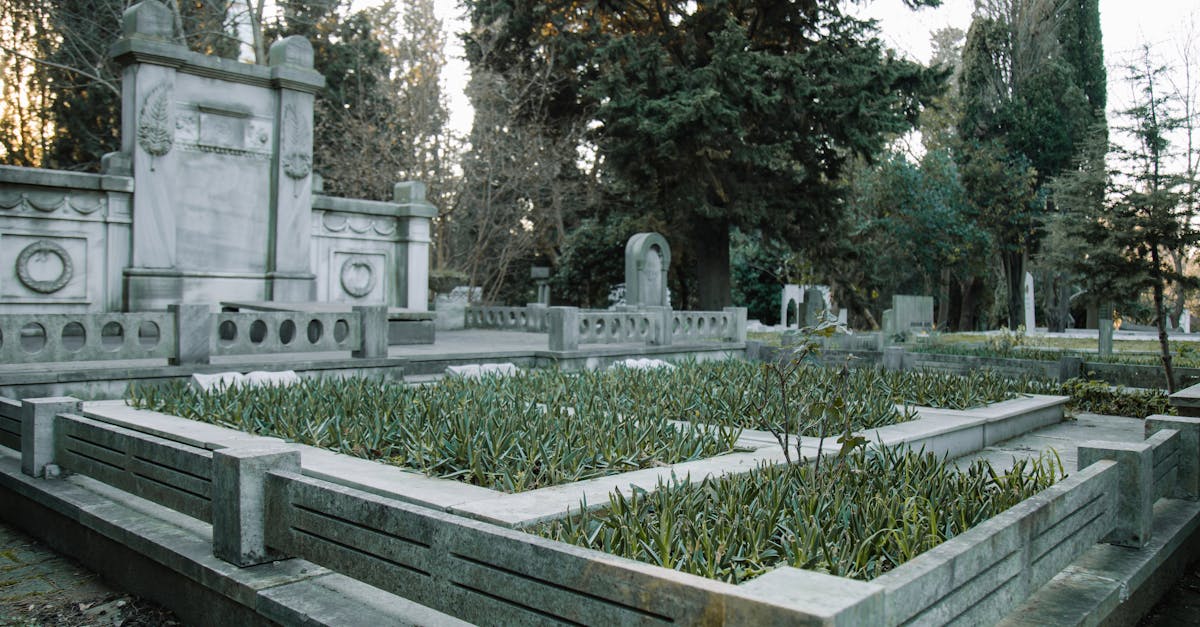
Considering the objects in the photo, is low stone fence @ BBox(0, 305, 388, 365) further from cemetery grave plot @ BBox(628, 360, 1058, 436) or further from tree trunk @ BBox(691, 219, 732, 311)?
tree trunk @ BBox(691, 219, 732, 311)

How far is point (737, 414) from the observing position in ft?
26.1

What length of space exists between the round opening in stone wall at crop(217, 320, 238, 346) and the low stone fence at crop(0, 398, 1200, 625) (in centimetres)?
440

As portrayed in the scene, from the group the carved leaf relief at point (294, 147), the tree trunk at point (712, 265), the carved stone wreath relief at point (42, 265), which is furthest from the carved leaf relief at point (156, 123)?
the tree trunk at point (712, 265)

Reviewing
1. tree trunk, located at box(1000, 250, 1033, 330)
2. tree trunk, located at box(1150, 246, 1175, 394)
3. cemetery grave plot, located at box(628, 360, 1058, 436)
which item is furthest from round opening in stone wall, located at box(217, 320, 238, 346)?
tree trunk, located at box(1000, 250, 1033, 330)

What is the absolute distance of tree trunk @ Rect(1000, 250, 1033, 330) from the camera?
33.6 m

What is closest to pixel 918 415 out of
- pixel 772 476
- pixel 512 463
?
pixel 772 476

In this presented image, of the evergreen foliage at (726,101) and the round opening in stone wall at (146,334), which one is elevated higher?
the evergreen foliage at (726,101)

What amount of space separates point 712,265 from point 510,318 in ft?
21.9

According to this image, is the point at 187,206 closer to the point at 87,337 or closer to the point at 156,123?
the point at 156,123

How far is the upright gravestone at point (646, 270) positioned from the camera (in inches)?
682

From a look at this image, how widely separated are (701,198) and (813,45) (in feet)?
15.8

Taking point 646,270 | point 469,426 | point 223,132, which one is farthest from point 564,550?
point 646,270

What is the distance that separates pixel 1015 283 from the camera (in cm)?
3400

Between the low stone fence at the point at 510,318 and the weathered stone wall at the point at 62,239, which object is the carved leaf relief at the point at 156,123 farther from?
the low stone fence at the point at 510,318
